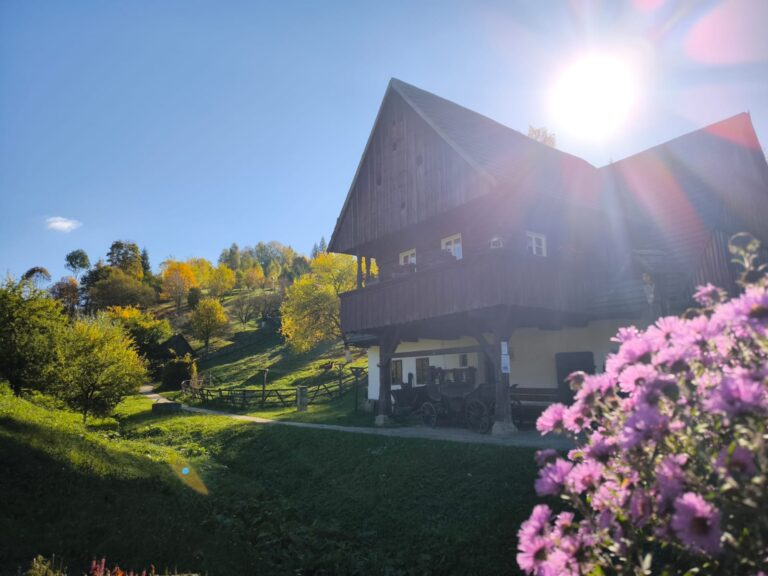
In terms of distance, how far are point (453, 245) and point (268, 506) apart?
949 centimetres

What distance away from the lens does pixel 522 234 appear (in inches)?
580

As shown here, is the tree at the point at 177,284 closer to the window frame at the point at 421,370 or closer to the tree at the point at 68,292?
the tree at the point at 68,292

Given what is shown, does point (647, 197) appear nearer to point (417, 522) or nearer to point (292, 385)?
point (417, 522)

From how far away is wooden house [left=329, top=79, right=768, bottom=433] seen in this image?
12.8m

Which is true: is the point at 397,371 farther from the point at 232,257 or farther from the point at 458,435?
the point at 232,257

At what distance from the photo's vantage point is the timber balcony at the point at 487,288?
12289 millimetres

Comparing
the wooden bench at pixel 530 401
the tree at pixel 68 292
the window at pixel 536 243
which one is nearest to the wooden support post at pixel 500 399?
the wooden bench at pixel 530 401

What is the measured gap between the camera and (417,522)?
27.0 ft

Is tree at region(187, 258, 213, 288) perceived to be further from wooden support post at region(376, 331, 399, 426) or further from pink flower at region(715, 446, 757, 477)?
pink flower at region(715, 446, 757, 477)

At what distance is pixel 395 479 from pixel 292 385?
2810cm

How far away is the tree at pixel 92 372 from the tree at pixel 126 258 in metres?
88.7

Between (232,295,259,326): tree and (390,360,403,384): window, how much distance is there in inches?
2190

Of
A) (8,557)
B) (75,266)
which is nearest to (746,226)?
(8,557)

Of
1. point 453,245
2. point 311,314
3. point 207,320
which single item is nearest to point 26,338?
point 453,245
